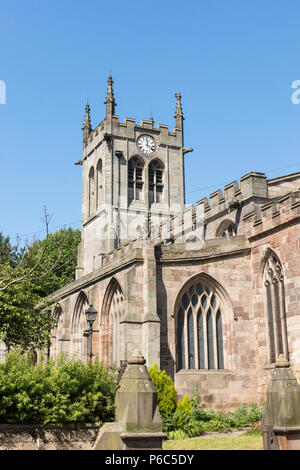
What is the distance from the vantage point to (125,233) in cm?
5056

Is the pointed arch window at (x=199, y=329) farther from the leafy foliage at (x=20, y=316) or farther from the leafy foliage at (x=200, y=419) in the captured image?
the leafy foliage at (x=20, y=316)

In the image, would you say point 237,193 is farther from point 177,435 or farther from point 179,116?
point 179,116

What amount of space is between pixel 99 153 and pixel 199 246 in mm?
31403

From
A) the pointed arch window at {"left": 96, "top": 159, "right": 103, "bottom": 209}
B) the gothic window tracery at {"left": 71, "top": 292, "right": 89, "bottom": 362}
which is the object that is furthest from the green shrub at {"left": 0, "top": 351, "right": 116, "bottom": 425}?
the pointed arch window at {"left": 96, "top": 159, "right": 103, "bottom": 209}

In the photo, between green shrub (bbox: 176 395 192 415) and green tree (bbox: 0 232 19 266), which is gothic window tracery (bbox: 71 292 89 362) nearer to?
green tree (bbox: 0 232 19 266)

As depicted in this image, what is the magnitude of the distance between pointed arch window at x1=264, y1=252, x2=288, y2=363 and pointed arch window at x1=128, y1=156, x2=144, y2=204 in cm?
3023

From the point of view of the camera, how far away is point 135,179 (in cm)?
5309

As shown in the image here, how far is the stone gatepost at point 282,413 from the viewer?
11594 mm

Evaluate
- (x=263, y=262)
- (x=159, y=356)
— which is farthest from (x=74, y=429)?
(x=263, y=262)

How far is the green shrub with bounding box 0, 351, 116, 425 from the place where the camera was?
1250cm

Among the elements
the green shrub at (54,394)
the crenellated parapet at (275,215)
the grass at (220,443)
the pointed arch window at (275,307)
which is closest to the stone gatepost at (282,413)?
the grass at (220,443)

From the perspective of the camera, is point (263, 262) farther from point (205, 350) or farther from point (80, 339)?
point (80, 339)

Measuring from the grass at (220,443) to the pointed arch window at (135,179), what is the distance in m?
36.3

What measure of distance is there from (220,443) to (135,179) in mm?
38585
